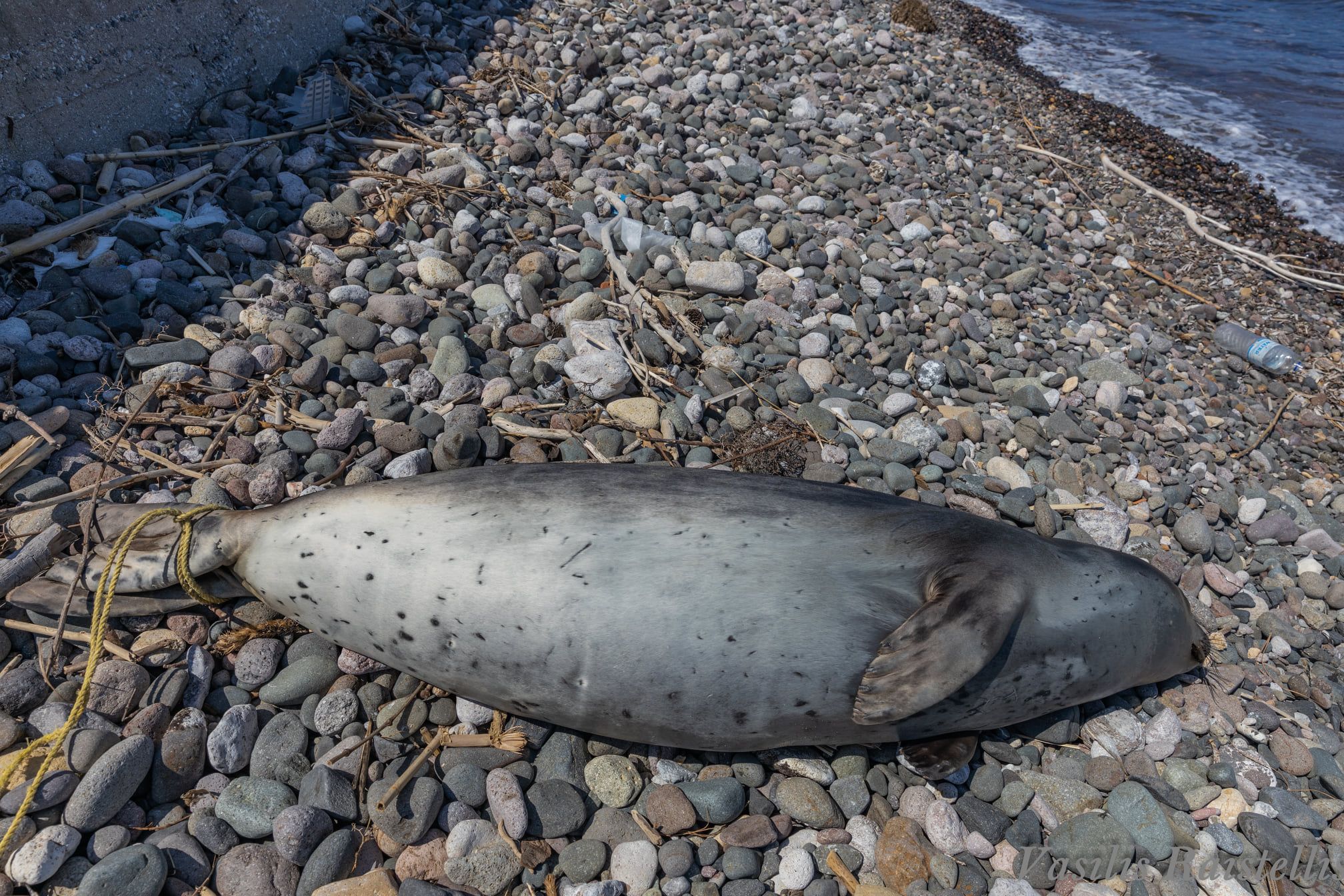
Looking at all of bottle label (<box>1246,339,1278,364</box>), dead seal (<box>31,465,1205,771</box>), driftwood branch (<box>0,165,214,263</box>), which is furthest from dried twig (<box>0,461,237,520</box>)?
bottle label (<box>1246,339,1278,364</box>)

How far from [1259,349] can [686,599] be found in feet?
14.9

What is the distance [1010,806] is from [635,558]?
139cm

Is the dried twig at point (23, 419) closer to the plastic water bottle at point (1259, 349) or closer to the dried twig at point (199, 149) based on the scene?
the dried twig at point (199, 149)

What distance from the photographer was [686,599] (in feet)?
7.22

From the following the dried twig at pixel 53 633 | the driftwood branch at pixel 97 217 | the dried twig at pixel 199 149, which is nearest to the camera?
the dried twig at pixel 53 633

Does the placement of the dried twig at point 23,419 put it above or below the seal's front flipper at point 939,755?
above

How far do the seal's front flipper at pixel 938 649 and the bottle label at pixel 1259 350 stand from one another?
3.73 metres

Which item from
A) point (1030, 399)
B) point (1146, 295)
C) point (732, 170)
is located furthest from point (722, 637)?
point (1146, 295)

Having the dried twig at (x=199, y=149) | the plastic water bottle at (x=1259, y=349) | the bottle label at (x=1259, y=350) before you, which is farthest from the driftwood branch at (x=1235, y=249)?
the dried twig at (x=199, y=149)

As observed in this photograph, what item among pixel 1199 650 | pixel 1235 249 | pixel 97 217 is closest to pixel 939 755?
pixel 1199 650

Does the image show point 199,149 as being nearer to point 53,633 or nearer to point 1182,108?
point 53,633

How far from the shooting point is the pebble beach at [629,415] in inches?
86.0

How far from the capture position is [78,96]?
3.84 metres

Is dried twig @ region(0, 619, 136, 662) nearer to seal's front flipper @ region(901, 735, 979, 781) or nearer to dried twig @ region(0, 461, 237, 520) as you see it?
dried twig @ region(0, 461, 237, 520)
